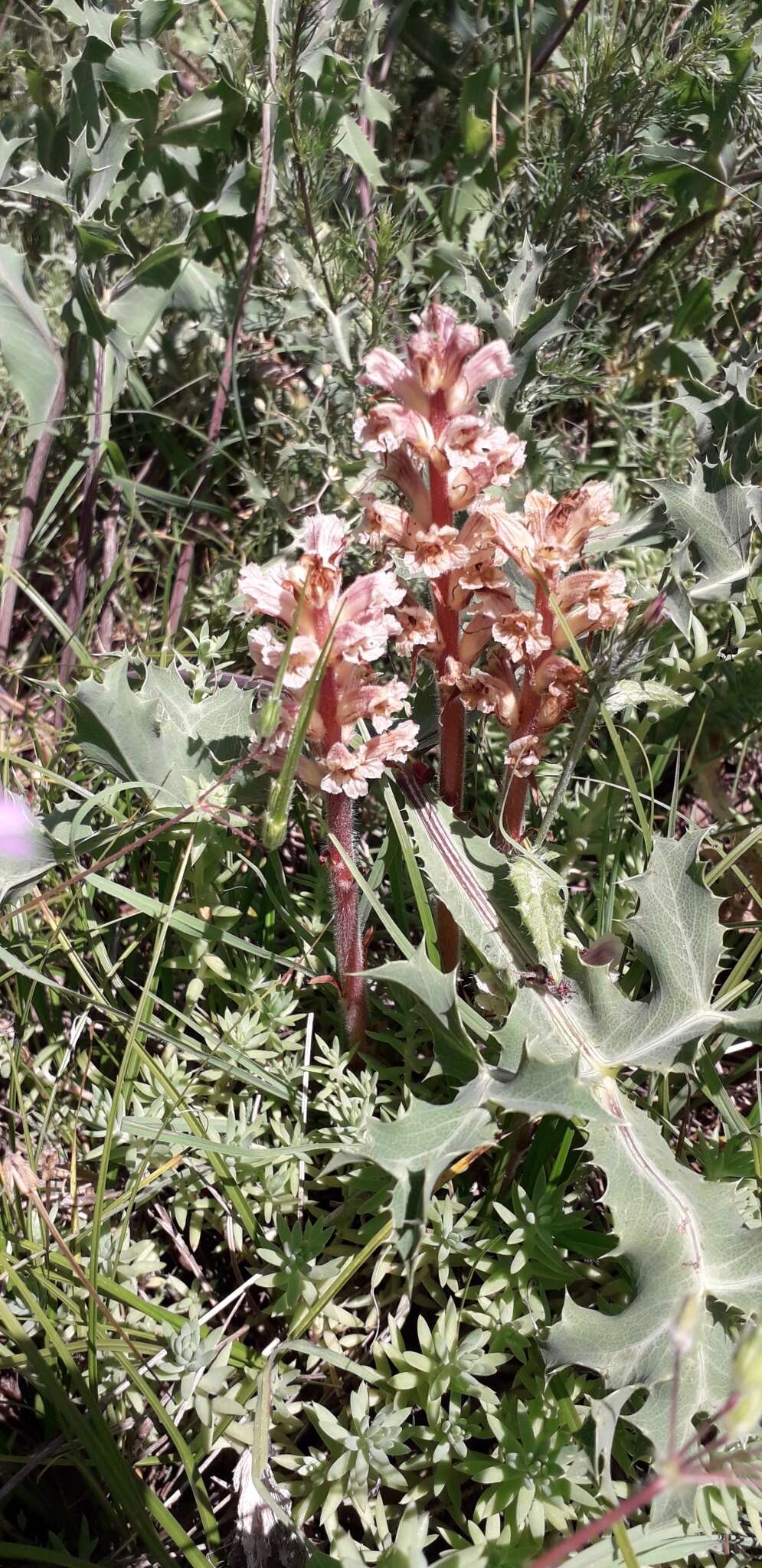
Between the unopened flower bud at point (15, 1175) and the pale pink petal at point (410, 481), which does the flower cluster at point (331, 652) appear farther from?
the unopened flower bud at point (15, 1175)

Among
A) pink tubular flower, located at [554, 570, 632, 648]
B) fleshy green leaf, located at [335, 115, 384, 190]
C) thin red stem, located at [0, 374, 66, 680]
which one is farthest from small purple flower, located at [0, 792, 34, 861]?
fleshy green leaf, located at [335, 115, 384, 190]

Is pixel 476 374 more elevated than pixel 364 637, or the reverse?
pixel 476 374

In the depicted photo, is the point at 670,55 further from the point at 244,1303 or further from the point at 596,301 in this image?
the point at 244,1303

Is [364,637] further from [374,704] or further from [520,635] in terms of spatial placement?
[520,635]

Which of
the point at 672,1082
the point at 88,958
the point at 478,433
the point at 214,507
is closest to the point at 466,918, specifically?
the point at 672,1082

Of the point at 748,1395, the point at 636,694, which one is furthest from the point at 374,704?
the point at 748,1395

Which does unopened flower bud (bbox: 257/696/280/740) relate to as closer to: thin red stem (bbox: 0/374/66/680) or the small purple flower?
the small purple flower
